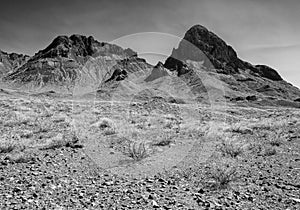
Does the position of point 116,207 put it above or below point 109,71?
below

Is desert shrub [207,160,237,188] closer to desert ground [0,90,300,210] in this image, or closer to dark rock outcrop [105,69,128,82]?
desert ground [0,90,300,210]

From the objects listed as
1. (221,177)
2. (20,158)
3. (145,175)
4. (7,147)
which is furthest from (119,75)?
(221,177)

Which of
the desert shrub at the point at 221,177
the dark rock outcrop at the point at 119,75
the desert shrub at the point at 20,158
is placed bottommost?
the desert shrub at the point at 20,158

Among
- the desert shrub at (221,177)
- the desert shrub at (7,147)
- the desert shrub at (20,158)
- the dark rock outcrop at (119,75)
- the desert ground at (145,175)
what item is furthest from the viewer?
the dark rock outcrop at (119,75)

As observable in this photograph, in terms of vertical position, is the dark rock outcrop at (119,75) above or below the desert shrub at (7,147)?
above

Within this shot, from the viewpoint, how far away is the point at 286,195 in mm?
5734

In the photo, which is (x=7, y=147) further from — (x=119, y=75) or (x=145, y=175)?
(x=119, y=75)

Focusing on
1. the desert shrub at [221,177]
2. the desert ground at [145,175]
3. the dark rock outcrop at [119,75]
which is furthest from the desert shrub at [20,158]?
the dark rock outcrop at [119,75]

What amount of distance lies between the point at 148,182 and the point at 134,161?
178cm

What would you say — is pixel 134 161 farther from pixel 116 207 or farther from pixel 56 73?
pixel 56 73

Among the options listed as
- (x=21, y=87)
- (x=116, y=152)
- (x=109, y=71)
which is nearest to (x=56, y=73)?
(x=21, y=87)

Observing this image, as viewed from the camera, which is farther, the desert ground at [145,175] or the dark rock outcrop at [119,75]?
the dark rock outcrop at [119,75]

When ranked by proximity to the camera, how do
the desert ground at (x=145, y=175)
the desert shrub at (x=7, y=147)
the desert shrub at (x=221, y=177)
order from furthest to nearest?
the desert shrub at (x=7, y=147) < the desert shrub at (x=221, y=177) < the desert ground at (x=145, y=175)

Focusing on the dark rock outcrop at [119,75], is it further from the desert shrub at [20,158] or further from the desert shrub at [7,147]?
the desert shrub at [20,158]
